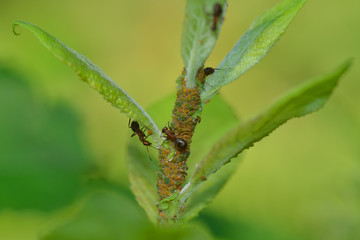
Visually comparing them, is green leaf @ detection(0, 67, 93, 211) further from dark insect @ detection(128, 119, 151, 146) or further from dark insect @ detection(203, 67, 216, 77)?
dark insect @ detection(203, 67, 216, 77)

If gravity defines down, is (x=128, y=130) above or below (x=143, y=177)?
above

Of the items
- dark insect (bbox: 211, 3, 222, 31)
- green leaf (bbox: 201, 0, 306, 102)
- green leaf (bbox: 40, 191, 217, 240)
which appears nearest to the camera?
green leaf (bbox: 40, 191, 217, 240)

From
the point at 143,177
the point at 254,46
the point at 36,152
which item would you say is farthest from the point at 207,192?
the point at 36,152

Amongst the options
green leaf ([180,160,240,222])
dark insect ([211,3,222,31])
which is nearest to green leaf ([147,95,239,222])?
green leaf ([180,160,240,222])

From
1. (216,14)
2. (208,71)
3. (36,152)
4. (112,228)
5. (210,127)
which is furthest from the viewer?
(36,152)

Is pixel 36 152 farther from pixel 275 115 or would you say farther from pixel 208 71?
pixel 275 115
